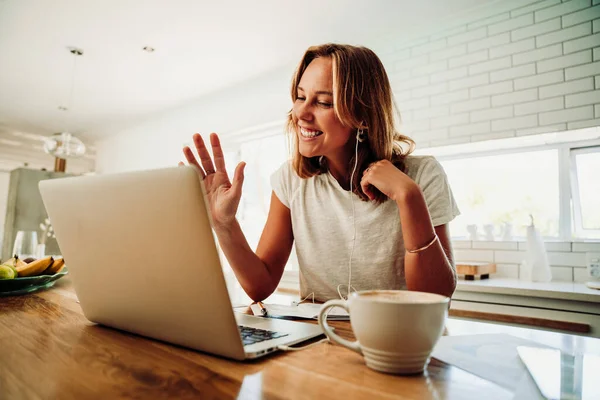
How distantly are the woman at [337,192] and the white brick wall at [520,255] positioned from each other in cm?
166

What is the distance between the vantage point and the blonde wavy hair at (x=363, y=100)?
3.90 ft

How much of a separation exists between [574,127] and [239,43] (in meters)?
2.55

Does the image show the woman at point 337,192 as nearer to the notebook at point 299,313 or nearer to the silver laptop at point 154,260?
the notebook at point 299,313

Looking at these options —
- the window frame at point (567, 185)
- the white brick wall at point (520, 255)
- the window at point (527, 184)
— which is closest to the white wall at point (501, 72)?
the window at point (527, 184)

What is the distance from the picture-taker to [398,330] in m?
0.46

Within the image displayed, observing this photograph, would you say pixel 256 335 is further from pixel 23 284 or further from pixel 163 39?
pixel 163 39

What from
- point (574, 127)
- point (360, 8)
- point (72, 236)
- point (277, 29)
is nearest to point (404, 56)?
point (360, 8)

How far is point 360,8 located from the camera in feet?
9.13

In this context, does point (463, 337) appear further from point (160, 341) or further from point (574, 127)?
point (574, 127)

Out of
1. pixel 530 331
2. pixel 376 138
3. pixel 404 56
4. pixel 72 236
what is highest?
pixel 404 56

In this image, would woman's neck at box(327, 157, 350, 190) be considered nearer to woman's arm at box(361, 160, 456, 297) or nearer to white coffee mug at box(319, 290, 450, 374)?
woman's arm at box(361, 160, 456, 297)

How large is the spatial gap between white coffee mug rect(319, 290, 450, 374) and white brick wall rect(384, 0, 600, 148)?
244 cm

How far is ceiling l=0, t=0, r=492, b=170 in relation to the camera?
9.19 ft

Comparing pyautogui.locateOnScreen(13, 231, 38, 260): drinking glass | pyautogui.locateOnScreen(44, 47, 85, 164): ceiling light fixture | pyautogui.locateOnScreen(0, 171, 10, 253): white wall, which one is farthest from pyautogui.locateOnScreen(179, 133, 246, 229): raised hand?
pyautogui.locateOnScreen(0, 171, 10, 253): white wall
